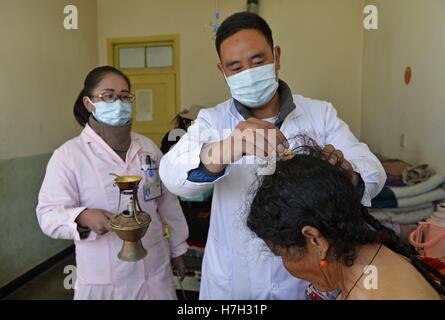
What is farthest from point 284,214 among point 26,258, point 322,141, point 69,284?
point 26,258

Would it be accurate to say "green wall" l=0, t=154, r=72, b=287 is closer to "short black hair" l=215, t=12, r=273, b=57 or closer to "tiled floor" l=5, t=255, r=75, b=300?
"tiled floor" l=5, t=255, r=75, b=300

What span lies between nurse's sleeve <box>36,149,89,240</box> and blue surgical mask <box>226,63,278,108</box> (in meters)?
0.73

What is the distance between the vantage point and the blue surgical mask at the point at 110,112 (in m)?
1.49

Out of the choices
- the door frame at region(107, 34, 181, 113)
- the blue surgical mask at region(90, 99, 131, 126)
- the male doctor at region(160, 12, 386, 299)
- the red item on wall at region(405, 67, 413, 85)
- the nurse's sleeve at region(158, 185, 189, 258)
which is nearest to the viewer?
the male doctor at region(160, 12, 386, 299)

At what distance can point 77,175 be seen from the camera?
141cm

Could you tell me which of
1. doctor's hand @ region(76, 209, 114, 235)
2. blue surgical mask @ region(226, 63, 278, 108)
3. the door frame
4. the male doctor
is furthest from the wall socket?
the door frame

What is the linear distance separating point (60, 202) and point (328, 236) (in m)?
1.02

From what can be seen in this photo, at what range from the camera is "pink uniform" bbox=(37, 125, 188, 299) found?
1355 mm

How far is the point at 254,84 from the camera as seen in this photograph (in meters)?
1.08

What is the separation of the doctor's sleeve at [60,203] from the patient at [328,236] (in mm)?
776

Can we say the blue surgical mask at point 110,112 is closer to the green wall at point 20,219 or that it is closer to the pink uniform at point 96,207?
the pink uniform at point 96,207

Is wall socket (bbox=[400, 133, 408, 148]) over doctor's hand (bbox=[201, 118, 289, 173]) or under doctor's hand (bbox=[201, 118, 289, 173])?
under

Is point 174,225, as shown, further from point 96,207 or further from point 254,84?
point 254,84

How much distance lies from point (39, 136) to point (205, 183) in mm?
3065
